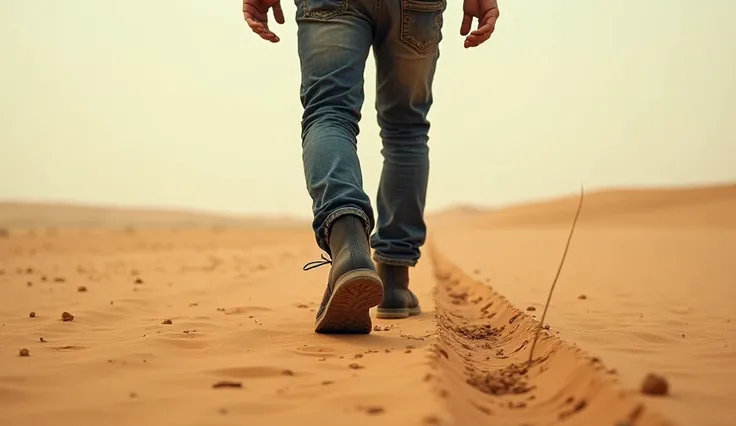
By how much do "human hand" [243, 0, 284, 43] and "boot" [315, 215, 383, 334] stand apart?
757 mm

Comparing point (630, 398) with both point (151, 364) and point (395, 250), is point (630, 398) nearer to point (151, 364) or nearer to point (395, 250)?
point (151, 364)

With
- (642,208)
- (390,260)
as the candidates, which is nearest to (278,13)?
(390,260)

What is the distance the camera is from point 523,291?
4105mm

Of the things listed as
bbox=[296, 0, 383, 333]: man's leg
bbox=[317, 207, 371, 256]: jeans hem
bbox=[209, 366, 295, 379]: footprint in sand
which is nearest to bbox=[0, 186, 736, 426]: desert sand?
bbox=[209, 366, 295, 379]: footprint in sand

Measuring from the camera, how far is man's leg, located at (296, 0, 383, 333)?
2.13 metres

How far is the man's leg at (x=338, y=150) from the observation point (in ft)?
6.98

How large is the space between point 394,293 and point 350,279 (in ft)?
3.05

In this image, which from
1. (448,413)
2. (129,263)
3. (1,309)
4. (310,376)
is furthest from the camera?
(129,263)

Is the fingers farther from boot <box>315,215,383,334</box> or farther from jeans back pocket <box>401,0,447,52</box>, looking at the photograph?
boot <box>315,215,383,334</box>

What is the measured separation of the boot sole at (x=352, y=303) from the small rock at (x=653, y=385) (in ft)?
2.66

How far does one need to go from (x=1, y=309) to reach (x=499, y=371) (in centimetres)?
223

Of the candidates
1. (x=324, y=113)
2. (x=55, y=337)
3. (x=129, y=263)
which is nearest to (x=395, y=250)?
(x=324, y=113)

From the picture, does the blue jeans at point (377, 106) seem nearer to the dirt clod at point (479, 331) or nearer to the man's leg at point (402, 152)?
the man's leg at point (402, 152)

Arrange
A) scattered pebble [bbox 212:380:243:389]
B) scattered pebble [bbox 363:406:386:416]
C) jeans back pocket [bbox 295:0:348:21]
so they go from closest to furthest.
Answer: scattered pebble [bbox 363:406:386:416] → scattered pebble [bbox 212:380:243:389] → jeans back pocket [bbox 295:0:348:21]
